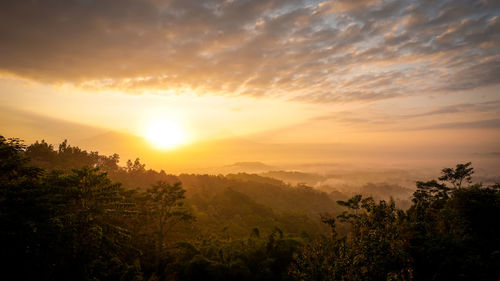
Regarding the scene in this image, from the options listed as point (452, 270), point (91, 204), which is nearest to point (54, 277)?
point (91, 204)

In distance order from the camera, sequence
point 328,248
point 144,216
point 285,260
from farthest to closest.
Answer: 1. point 144,216
2. point 285,260
3. point 328,248

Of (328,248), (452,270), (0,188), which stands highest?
(0,188)

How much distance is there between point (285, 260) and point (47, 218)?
2027cm

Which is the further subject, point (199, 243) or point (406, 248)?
point (199, 243)

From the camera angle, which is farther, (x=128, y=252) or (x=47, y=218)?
(x=128, y=252)

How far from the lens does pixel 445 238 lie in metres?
18.9

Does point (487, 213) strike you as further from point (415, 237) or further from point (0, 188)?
point (0, 188)

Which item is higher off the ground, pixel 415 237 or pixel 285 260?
pixel 415 237

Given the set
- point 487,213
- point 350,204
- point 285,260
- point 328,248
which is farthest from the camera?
point 350,204

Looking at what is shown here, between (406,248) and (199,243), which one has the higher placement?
(406,248)

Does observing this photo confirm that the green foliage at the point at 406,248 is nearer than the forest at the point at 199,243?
Yes

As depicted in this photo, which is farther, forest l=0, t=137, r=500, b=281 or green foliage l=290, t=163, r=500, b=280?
forest l=0, t=137, r=500, b=281

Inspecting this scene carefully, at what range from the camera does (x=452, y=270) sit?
58.4 feet

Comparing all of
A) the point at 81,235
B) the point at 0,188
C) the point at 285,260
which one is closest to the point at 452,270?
the point at 285,260
